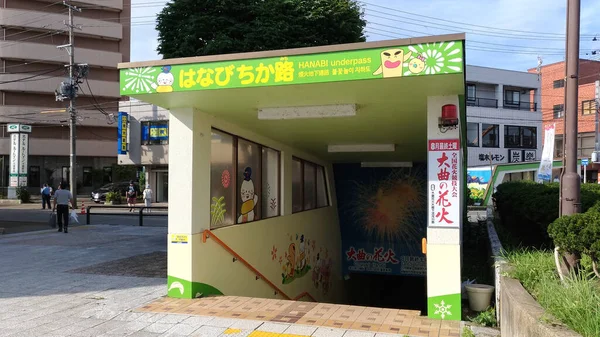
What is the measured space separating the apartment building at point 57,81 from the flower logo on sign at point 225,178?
3686 cm

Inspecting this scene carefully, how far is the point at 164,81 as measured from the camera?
6.25 metres

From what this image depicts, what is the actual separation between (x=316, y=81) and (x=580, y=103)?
42.6 m

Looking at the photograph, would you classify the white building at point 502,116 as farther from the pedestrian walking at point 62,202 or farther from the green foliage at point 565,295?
the green foliage at point 565,295

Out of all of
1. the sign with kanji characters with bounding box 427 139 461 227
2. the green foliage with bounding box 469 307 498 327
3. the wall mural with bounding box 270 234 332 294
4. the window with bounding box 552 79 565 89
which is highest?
the window with bounding box 552 79 565 89

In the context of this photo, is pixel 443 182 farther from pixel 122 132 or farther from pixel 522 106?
pixel 522 106

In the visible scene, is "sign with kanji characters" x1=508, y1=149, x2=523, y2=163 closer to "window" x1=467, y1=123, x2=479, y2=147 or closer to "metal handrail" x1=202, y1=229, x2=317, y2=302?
"window" x1=467, y1=123, x2=479, y2=147

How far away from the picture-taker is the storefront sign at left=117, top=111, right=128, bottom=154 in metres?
33.3

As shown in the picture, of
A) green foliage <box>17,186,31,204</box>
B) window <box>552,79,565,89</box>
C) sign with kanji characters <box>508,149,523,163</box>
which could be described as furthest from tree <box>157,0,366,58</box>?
window <box>552,79,565,89</box>

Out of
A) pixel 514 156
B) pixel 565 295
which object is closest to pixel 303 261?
pixel 565 295

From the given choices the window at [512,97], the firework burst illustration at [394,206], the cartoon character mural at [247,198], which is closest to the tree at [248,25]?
the cartoon character mural at [247,198]

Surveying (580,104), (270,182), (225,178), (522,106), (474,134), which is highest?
(580,104)

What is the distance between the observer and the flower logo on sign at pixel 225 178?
796 cm

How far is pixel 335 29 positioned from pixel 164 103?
5.44 m

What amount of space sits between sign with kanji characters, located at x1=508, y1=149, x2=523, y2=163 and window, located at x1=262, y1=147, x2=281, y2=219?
34.7m
